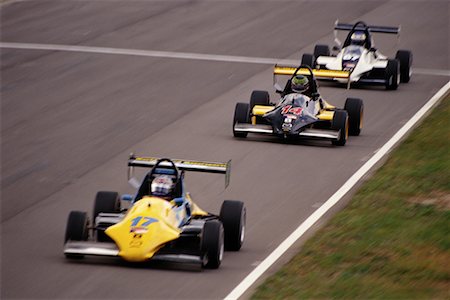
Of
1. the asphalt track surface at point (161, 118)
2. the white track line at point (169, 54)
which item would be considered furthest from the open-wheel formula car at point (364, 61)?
the white track line at point (169, 54)

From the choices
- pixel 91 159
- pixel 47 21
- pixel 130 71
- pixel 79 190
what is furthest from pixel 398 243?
pixel 47 21

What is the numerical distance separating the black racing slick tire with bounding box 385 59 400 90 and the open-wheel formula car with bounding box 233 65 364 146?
5.26 metres

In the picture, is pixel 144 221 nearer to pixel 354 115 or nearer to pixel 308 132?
pixel 308 132

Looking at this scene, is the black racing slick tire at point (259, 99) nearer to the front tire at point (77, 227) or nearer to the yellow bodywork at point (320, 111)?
the yellow bodywork at point (320, 111)

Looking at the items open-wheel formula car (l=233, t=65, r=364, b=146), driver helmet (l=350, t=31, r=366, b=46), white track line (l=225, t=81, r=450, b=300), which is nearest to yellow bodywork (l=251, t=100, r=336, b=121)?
open-wheel formula car (l=233, t=65, r=364, b=146)

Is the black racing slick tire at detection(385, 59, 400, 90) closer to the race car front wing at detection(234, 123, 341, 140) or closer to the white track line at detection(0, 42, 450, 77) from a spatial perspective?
the white track line at detection(0, 42, 450, 77)

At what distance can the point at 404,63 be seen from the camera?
33344 millimetres

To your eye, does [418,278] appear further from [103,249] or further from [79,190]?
[79,190]

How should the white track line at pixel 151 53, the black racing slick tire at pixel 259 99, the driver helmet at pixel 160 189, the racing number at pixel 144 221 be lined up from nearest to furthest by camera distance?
1. the racing number at pixel 144 221
2. the driver helmet at pixel 160 189
3. the black racing slick tire at pixel 259 99
4. the white track line at pixel 151 53

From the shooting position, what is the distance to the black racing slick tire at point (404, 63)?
109ft

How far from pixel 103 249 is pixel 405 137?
1185 centimetres

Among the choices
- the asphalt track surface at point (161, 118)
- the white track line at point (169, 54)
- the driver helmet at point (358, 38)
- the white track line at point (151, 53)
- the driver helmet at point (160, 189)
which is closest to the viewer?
the asphalt track surface at point (161, 118)

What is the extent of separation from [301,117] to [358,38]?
760 cm

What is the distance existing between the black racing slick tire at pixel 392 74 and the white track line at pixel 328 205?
3.69 ft
